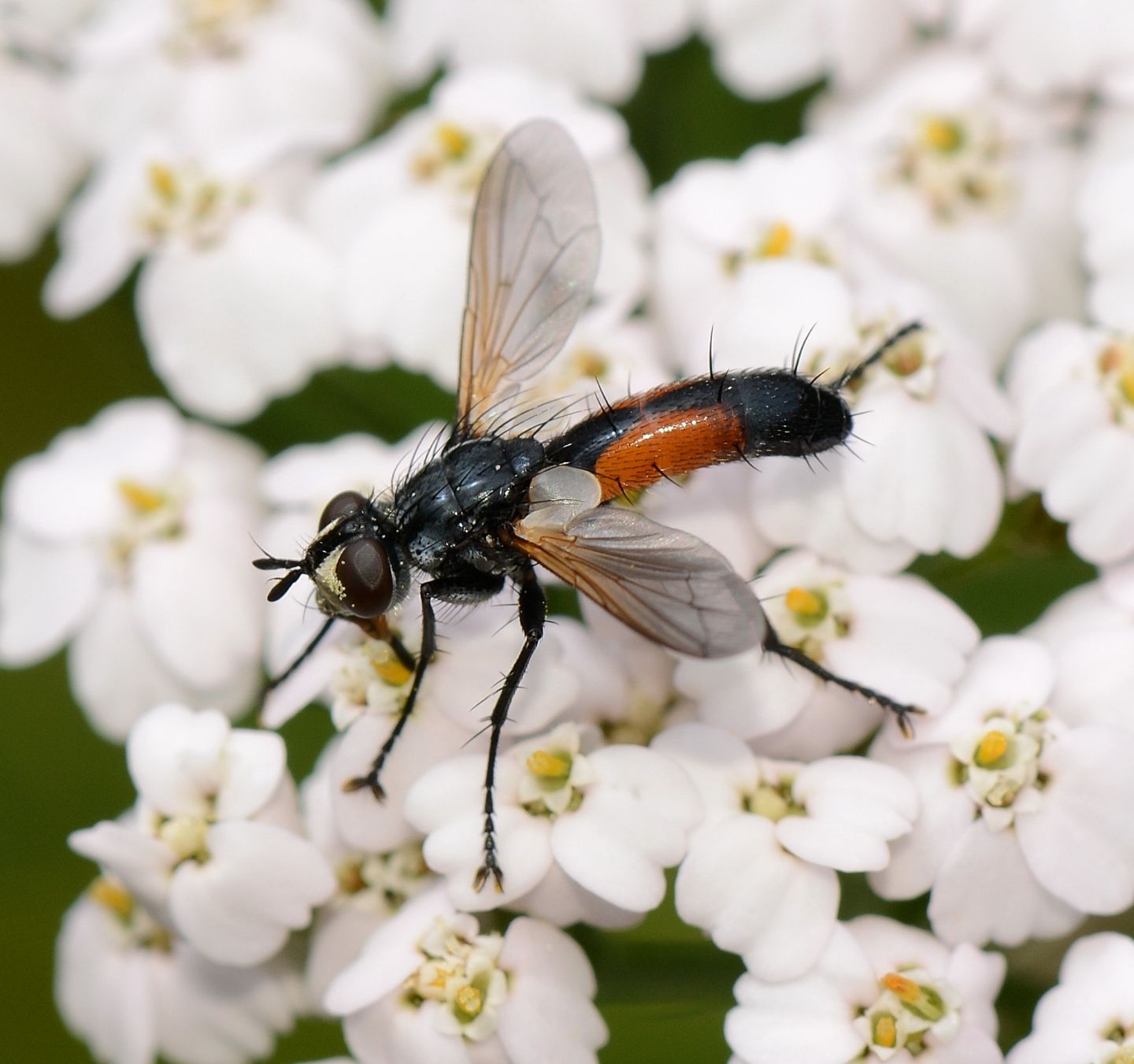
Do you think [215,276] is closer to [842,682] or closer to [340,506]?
[340,506]

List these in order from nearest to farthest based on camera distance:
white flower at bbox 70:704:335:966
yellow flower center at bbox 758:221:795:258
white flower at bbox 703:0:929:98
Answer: white flower at bbox 70:704:335:966
yellow flower center at bbox 758:221:795:258
white flower at bbox 703:0:929:98

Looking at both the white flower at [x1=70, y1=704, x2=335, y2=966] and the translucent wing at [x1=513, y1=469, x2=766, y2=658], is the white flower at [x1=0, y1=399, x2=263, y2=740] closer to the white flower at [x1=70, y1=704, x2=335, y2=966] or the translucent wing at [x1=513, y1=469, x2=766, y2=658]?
the white flower at [x1=70, y1=704, x2=335, y2=966]

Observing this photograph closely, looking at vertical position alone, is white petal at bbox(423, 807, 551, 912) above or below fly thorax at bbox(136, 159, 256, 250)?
below

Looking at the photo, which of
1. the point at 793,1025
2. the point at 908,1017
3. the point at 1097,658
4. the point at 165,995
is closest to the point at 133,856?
the point at 165,995

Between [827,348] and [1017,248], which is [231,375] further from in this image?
[1017,248]

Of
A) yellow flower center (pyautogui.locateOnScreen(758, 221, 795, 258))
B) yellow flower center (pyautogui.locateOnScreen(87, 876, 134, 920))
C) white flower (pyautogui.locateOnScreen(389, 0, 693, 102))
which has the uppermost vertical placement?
white flower (pyautogui.locateOnScreen(389, 0, 693, 102))

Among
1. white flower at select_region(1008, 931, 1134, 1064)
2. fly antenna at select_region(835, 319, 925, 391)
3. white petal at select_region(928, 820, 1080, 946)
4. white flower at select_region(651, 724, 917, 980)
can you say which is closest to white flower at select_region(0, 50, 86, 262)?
fly antenna at select_region(835, 319, 925, 391)

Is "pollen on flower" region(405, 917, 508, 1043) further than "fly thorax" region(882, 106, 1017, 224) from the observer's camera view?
No
